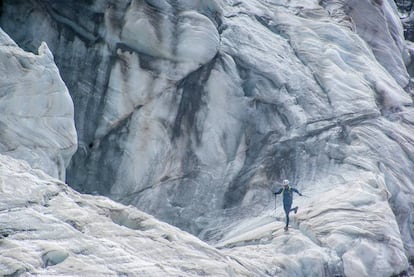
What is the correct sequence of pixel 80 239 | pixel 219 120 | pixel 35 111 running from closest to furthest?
1. pixel 80 239
2. pixel 35 111
3. pixel 219 120

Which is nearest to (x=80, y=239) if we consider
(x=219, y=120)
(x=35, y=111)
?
(x=35, y=111)

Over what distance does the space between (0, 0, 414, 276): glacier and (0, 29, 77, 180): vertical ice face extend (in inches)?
1.2

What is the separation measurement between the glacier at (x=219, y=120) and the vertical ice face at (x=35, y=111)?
3 centimetres

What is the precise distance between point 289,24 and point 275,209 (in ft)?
21.5

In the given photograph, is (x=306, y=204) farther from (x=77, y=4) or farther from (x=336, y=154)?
(x=77, y=4)

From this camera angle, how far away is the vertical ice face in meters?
16.6

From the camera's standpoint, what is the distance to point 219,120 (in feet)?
67.3

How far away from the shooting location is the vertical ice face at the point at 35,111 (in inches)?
653

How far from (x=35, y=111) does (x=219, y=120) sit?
514 centimetres

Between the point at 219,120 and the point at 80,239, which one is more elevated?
the point at 80,239

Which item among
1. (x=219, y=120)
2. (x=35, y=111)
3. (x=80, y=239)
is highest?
(x=80, y=239)

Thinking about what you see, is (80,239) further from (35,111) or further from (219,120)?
(219,120)

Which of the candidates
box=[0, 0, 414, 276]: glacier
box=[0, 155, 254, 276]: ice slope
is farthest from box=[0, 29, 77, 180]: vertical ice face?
box=[0, 155, 254, 276]: ice slope

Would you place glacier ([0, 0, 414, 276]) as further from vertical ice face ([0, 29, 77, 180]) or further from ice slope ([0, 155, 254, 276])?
ice slope ([0, 155, 254, 276])
